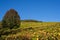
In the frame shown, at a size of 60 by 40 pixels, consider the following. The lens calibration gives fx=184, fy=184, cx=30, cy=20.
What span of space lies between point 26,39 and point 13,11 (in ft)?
72.2

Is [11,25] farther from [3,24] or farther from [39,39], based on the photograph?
[39,39]

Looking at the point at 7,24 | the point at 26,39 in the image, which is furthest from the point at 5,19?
the point at 26,39

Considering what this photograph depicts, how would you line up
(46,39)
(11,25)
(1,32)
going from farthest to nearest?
(11,25) → (1,32) → (46,39)

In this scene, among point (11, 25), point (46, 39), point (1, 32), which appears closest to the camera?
point (46, 39)

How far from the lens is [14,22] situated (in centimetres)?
3578

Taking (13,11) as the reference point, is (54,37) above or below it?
below

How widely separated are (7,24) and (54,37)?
21988 mm

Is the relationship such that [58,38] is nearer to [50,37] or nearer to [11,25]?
[50,37]

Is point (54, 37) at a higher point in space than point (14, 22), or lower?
lower

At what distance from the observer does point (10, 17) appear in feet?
117

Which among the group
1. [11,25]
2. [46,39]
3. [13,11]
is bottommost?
[46,39]

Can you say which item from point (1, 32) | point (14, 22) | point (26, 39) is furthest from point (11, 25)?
point (26, 39)

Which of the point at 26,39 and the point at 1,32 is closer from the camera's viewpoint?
the point at 26,39

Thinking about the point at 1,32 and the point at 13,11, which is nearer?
the point at 1,32
